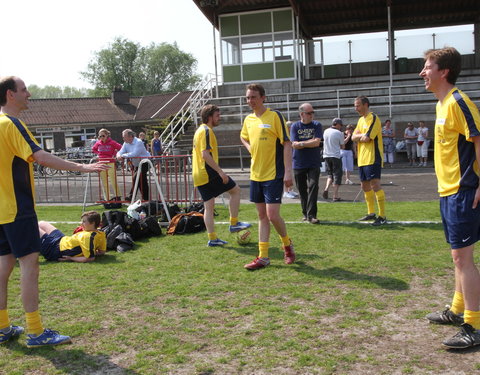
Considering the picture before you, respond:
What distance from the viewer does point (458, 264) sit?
3838 millimetres

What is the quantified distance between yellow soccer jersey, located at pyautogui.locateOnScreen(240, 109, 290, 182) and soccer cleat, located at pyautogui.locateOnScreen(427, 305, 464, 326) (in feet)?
8.22

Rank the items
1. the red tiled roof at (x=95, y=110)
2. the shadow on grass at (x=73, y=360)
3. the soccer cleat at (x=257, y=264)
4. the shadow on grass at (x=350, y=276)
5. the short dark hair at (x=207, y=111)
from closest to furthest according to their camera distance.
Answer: the shadow on grass at (x=73, y=360)
the shadow on grass at (x=350, y=276)
the soccer cleat at (x=257, y=264)
the short dark hair at (x=207, y=111)
the red tiled roof at (x=95, y=110)

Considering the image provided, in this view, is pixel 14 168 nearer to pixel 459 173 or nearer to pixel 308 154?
pixel 459 173

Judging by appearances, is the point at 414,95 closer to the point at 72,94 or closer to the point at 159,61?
the point at 159,61

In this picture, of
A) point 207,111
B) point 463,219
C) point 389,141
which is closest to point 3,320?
point 463,219

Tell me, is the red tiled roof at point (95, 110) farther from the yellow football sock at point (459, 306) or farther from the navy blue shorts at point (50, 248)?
the yellow football sock at point (459, 306)

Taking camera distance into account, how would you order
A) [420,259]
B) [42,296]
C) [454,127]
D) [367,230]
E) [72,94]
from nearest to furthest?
[454,127] < [42,296] < [420,259] < [367,230] < [72,94]

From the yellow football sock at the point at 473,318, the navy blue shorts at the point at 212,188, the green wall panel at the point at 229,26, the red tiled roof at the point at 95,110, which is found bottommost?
the yellow football sock at the point at 473,318

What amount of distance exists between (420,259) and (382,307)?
5.89ft

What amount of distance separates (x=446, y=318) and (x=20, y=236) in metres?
3.48

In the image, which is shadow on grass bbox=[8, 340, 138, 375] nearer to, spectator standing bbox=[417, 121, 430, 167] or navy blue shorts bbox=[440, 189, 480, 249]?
navy blue shorts bbox=[440, 189, 480, 249]

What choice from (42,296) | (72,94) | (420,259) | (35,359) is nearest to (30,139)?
(35,359)

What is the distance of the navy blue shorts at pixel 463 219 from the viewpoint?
12.1 ft

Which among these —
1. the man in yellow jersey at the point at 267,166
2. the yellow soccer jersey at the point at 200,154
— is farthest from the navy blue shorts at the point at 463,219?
the yellow soccer jersey at the point at 200,154
